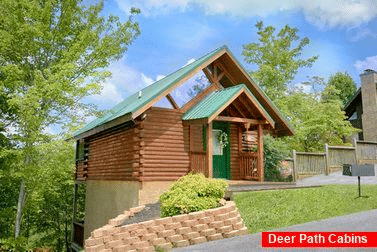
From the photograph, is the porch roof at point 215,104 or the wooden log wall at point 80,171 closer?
the porch roof at point 215,104

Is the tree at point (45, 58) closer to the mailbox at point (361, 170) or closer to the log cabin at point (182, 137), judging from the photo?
the log cabin at point (182, 137)

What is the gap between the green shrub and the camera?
9.94m

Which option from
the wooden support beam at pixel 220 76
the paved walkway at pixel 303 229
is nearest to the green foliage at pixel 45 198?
the wooden support beam at pixel 220 76

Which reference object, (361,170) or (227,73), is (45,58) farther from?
(361,170)

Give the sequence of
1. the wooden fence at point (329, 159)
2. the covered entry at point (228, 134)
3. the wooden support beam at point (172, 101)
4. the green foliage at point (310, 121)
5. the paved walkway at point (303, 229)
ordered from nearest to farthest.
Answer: the paved walkway at point (303, 229) → the covered entry at point (228, 134) → the wooden support beam at point (172, 101) → the wooden fence at point (329, 159) → the green foliage at point (310, 121)

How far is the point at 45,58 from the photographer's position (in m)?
18.0

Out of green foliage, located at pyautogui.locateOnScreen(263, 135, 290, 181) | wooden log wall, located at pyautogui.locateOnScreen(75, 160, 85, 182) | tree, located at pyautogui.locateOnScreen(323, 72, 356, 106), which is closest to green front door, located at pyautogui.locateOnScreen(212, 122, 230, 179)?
green foliage, located at pyautogui.locateOnScreen(263, 135, 290, 181)

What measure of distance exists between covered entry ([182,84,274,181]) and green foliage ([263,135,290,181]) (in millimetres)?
1208

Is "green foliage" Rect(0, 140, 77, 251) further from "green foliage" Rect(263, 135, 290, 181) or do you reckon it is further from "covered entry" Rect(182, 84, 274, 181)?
"green foliage" Rect(263, 135, 290, 181)

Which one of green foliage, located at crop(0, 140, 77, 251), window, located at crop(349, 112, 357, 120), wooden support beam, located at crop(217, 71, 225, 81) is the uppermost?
window, located at crop(349, 112, 357, 120)

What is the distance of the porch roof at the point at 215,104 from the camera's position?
14.2 m

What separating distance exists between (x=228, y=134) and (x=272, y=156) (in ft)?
11.9

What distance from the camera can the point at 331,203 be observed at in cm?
1162

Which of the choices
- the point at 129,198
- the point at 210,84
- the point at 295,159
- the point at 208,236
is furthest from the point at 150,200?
the point at 295,159
